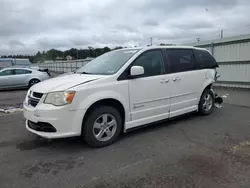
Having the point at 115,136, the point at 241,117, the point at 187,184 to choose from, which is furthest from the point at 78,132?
the point at 241,117

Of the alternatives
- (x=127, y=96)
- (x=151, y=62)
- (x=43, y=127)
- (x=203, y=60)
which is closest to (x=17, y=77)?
(x=43, y=127)

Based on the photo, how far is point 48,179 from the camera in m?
2.83

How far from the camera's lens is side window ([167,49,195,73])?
479 centimetres

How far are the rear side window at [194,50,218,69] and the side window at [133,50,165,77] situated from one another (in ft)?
4.32

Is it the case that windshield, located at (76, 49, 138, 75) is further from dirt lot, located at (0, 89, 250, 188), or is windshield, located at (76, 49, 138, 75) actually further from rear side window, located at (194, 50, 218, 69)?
rear side window, located at (194, 50, 218, 69)

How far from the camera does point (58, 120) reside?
3414 millimetres

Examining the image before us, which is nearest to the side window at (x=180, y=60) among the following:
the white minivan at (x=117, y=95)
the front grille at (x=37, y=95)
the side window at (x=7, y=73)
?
the white minivan at (x=117, y=95)

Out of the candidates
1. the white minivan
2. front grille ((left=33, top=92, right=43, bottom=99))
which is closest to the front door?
the white minivan

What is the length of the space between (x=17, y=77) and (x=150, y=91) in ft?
38.1

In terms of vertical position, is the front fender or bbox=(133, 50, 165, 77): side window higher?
bbox=(133, 50, 165, 77): side window

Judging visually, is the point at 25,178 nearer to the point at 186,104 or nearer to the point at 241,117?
the point at 186,104

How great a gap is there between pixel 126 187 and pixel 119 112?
5.32 ft

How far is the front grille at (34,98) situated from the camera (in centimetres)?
367

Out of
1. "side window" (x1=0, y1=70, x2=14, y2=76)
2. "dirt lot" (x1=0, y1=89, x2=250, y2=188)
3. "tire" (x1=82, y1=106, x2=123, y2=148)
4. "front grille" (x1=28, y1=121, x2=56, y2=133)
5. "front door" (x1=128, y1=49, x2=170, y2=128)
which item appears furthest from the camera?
"side window" (x1=0, y1=70, x2=14, y2=76)
